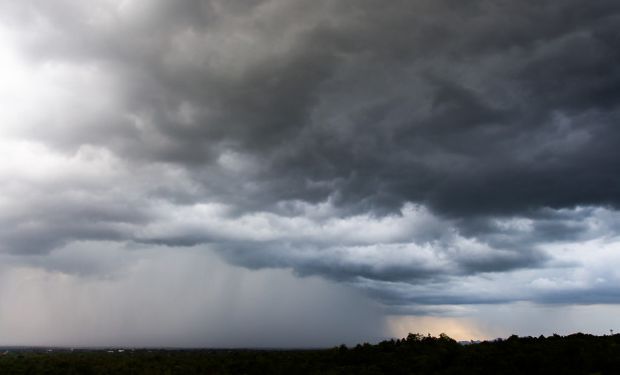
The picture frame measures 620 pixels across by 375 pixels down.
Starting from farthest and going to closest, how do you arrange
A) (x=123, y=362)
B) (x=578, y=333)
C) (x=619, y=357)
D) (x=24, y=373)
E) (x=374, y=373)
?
(x=578, y=333) < (x=123, y=362) < (x=24, y=373) < (x=374, y=373) < (x=619, y=357)

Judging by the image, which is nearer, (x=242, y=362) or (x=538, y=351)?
(x=538, y=351)

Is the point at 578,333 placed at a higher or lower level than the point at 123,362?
higher

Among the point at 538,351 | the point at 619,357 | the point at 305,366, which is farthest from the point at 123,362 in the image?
the point at 619,357

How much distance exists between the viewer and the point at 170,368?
5191 centimetres

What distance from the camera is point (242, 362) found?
54906 millimetres

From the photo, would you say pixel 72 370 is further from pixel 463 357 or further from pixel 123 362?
pixel 463 357

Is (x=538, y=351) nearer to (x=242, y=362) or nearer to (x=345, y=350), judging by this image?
(x=345, y=350)

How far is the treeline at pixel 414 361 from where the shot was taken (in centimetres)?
4162

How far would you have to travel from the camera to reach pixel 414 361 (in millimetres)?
48156

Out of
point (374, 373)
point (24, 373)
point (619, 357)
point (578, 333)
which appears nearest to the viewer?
point (619, 357)

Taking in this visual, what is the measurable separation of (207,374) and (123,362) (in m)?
13.3

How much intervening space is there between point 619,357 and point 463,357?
41.7ft

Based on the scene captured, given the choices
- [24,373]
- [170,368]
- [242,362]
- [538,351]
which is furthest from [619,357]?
[24,373]

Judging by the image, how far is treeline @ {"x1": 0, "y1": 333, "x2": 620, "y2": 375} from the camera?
41.6 metres
